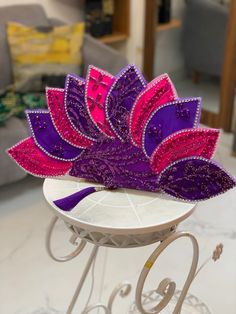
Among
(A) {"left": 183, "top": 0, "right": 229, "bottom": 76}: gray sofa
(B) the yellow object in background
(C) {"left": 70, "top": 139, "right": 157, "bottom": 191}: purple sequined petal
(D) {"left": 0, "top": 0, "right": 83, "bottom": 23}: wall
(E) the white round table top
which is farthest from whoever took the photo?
(D) {"left": 0, "top": 0, "right": 83, "bottom": 23}: wall

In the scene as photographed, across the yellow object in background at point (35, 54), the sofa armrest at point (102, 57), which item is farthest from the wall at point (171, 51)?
the yellow object in background at point (35, 54)

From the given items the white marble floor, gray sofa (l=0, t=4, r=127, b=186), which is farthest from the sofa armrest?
the white marble floor

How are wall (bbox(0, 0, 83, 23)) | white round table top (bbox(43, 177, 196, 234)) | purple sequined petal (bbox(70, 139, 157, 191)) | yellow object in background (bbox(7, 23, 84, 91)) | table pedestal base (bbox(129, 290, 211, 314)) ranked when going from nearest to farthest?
white round table top (bbox(43, 177, 196, 234))
purple sequined petal (bbox(70, 139, 157, 191))
table pedestal base (bbox(129, 290, 211, 314))
yellow object in background (bbox(7, 23, 84, 91))
wall (bbox(0, 0, 83, 23))

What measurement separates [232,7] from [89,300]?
1826mm

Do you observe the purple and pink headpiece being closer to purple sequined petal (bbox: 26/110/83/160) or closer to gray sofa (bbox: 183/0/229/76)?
purple sequined petal (bbox: 26/110/83/160)

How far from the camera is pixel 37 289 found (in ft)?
5.85

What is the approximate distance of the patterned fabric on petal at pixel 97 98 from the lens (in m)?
1.23

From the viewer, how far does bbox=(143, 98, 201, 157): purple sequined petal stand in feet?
3.75

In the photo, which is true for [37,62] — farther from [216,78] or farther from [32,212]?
[216,78]

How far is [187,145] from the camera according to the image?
1146mm

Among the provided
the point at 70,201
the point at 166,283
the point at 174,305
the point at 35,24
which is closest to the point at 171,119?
the point at 70,201

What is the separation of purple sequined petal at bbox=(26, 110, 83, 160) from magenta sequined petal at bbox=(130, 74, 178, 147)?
0.61 feet

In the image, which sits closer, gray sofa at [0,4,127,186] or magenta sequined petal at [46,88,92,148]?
magenta sequined petal at [46,88,92,148]

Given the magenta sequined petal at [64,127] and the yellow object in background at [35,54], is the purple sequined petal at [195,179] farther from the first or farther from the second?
the yellow object in background at [35,54]
